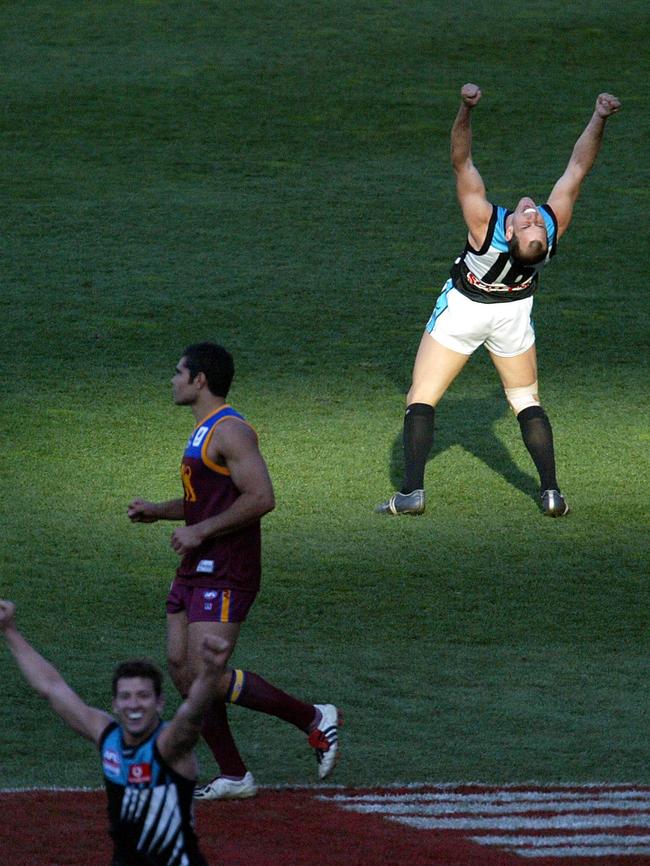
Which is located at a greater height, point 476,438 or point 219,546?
point 476,438

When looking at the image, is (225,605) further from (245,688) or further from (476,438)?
(476,438)

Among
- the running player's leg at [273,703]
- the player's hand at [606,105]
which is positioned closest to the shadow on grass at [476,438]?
Result: the player's hand at [606,105]

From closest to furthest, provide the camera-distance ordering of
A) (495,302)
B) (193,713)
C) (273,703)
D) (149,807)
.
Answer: (193,713) < (149,807) < (273,703) < (495,302)

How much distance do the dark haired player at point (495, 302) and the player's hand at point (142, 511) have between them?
3667 millimetres

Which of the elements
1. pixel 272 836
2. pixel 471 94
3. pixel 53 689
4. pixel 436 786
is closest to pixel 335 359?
pixel 471 94

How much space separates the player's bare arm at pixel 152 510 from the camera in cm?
668

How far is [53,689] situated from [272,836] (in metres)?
1.66

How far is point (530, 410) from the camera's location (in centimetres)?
1061

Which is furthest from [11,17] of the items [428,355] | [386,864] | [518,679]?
[386,864]

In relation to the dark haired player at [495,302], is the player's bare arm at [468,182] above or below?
above

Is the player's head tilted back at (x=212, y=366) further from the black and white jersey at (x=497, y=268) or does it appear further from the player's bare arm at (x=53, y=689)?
the black and white jersey at (x=497, y=268)

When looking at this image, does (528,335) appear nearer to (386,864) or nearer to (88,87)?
(386,864)

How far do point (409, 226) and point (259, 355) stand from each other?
4.11 meters

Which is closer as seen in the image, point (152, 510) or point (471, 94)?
point (152, 510)
